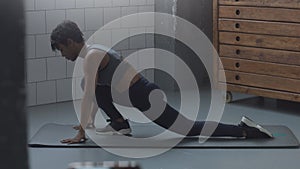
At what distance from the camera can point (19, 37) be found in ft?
1.03

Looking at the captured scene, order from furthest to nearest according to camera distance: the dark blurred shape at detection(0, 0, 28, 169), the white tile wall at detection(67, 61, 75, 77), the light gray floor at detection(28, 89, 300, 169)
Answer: the white tile wall at detection(67, 61, 75, 77), the light gray floor at detection(28, 89, 300, 169), the dark blurred shape at detection(0, 0, 28, 169)

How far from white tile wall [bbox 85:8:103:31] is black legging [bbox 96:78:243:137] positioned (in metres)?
1.82

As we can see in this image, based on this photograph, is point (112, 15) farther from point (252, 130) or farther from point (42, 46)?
point (252, 130)

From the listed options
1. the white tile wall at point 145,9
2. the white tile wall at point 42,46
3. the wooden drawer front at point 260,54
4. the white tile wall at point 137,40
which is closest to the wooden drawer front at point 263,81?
the wooden drawer front at point 260,54

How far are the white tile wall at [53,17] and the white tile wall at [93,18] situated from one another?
11.4 inches

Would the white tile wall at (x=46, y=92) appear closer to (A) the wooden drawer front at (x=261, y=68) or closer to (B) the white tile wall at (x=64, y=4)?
(B) the white tile wall at (x=64, y=4)

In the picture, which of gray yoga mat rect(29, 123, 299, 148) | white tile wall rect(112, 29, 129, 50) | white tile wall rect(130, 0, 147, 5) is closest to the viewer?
gray yoga mat rect(29, 123, 299, 148)

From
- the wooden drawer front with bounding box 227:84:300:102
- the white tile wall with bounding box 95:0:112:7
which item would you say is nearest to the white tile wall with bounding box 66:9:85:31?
the white tile wall with bounding box 95:0:112:7

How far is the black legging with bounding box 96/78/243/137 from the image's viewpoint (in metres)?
4.09

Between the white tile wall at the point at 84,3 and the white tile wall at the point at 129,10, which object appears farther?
the white tile wall at the point at 129,10

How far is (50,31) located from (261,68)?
85.5 inches

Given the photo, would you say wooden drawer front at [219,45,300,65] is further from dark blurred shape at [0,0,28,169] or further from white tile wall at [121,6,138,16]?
dark blurred shape at [0,0,28,169]

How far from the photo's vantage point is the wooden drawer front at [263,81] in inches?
201

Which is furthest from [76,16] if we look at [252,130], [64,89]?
[252,130]
